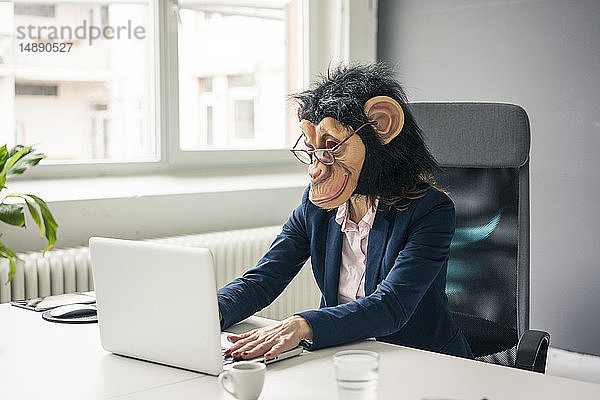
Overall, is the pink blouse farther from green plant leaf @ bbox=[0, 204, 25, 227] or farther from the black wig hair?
green plant leaf @ bbox=[0, 204, 25, 227]

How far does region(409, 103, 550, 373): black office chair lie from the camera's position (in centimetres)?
191

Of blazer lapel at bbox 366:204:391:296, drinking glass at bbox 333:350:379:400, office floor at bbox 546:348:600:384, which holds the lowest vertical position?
office floor at bbox 546:348:600:384

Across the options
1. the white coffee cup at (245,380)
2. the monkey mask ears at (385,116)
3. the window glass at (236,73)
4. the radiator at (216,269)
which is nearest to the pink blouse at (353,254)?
the monkey mask ears at (385,116)

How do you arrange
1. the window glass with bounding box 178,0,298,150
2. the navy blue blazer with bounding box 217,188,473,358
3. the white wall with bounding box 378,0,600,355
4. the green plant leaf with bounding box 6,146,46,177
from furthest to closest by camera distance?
the window glass with bounding box 178,0,298,150, the white wall with bounding box 378,0,600,355, the green plant leaf with bounding box 6,146,46,177, the navy blue blazer with bounding box 217,188,473,358

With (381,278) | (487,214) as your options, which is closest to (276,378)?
(381,278)

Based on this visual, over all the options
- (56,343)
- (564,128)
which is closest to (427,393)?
(56,343)

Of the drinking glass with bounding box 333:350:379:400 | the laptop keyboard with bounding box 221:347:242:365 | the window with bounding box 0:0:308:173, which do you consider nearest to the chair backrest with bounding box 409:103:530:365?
the laptop keyboard with bounding box 221:347:242:365

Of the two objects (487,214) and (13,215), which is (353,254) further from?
(13,215)

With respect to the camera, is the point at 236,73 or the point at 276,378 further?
the point at 236,73

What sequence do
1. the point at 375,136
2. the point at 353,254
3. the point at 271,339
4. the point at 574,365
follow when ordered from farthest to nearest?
1. the point at 574,365
2. the point at 353,254
3. the point at 375,136
4. the point at 271,339

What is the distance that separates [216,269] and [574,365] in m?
1.39

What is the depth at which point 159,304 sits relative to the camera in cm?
134

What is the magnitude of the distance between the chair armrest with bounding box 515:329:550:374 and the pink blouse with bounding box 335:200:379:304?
360 millimetres

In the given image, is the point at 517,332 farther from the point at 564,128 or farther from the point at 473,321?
the point at 564,128
